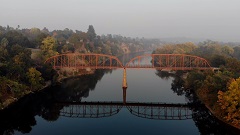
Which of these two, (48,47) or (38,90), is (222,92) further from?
(48,47)

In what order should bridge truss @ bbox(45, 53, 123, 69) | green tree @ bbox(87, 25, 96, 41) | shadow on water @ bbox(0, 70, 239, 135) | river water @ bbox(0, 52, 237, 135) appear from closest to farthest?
river water @ bbox(0, 52, 237, 135) → shadow on water @ bbox(0, 70, 239, 135) → bridge truss @ bbox(45, 53, 123, 69) → green tree @ bbox(87, 25, 96, 41)

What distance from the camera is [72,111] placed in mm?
52312

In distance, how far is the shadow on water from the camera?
4288 centimetres

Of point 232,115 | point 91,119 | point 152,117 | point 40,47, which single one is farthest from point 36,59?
point 232,115

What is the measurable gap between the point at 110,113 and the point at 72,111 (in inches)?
324

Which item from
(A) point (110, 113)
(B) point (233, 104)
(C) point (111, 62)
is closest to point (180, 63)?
(C) point (111, 62)

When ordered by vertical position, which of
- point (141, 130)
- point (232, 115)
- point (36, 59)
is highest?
point (36, 59)

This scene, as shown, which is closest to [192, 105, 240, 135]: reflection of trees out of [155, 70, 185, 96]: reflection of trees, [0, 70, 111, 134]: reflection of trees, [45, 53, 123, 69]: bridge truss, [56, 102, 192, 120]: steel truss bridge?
[56, 102, 192, 120]: steel truss bridge

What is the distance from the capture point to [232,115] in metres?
40.8

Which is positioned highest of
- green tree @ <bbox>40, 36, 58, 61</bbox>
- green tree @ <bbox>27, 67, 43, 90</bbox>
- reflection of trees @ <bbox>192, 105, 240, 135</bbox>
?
green tree @ <bbox>40, 36, 58, 61</bbox>

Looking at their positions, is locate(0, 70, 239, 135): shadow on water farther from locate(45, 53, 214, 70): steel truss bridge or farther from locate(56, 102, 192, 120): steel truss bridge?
locate(45, 53, 214, 70): steel truss bridge

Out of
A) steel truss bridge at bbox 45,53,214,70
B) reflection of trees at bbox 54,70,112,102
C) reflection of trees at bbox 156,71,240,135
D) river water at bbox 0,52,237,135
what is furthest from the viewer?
steel truss bridge at bbox 45,53,214,70

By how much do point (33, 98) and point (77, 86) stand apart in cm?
1823

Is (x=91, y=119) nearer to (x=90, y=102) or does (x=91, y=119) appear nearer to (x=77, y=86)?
(x=90, y=102)
